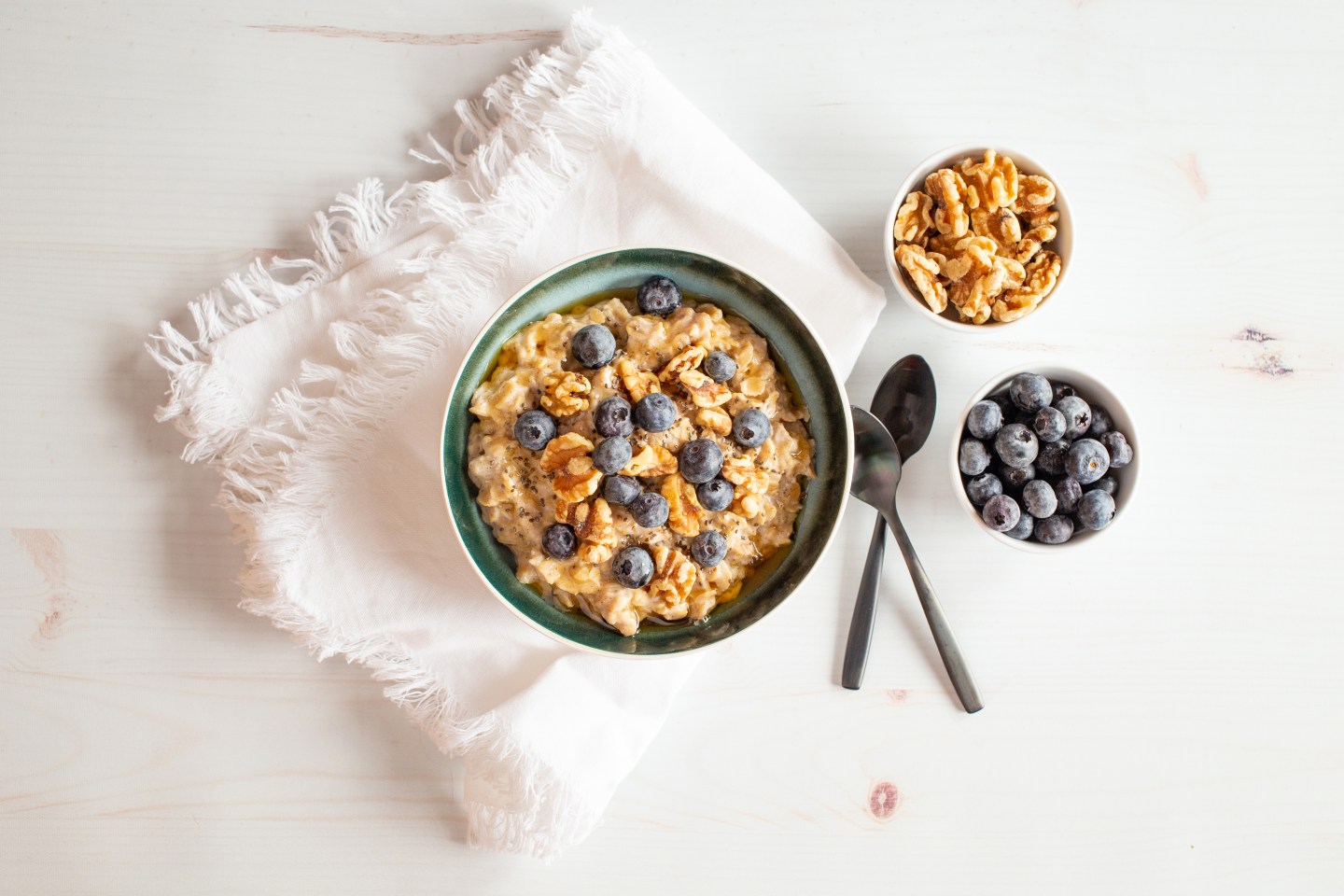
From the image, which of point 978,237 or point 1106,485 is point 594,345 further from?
point 1106,485

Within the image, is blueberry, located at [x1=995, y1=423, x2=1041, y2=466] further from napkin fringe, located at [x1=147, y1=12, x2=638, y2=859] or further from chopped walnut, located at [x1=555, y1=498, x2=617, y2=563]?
napkin fringe, located at [x1=147, y1=12, x2=638, y2=859]

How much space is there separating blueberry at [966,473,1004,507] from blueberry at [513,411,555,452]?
745mm

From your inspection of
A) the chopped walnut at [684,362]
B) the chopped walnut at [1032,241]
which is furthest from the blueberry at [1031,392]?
the chopped walnut at [684,362]

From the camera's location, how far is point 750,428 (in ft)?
4.67

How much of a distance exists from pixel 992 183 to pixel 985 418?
407 mm

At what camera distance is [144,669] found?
1.80m

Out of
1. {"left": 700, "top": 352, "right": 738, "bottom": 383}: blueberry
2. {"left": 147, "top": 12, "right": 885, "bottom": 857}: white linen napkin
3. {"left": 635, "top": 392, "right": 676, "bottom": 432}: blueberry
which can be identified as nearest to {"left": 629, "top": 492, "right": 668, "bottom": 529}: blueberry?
{"left": 635, "top": 392, "right": 676, "bottom": 432}: blueberry

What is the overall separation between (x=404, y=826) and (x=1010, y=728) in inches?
48.1

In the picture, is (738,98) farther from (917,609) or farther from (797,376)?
(917,609)

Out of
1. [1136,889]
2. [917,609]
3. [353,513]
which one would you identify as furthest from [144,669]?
[1136,889]

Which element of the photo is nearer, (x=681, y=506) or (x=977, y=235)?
(x=681, y=506)

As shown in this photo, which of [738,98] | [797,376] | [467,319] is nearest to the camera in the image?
[797,376]

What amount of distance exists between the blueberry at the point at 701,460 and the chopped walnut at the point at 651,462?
0.02 meters

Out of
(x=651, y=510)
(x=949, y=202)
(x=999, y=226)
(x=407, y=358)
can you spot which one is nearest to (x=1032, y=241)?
(x=999, y=226)
